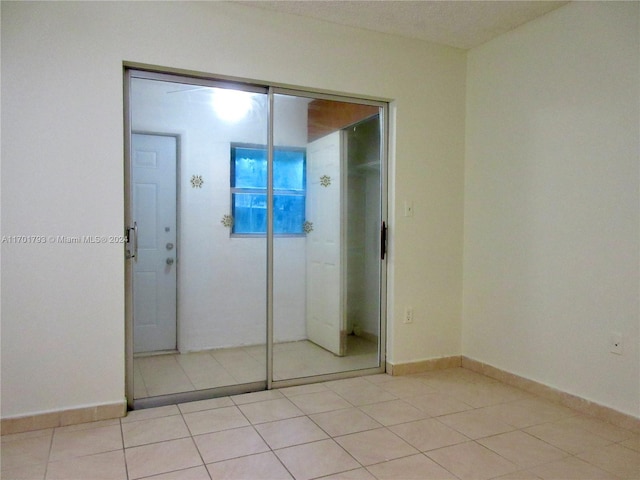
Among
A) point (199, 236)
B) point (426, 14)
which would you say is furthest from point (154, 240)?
point (426, 14)

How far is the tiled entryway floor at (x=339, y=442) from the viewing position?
6.94 feet

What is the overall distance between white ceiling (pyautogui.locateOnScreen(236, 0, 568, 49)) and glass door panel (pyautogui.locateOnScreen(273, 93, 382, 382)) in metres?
0.58

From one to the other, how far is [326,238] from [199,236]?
96 centimetres

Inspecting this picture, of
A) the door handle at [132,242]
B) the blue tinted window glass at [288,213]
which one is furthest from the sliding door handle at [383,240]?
the door handle at [132,242]

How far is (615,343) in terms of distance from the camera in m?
2.64

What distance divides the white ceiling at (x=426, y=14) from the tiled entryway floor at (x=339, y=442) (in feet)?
8.48

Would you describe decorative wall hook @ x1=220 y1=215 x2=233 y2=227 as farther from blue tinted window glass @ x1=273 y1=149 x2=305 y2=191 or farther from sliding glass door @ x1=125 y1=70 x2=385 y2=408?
blue tinted window glass @ x1=273 y1=149 x2=305 y2=191

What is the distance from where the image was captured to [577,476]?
82.4 inches

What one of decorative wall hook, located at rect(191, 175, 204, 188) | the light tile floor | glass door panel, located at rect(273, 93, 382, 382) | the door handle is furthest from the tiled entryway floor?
decorative wall hook, located at rect(191, 175, 204, 188)

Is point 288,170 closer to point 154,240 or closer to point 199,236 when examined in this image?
point 199,236

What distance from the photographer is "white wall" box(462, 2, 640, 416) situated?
260cm

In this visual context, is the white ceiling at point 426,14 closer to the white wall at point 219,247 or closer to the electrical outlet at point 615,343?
the white wall at point 219,247

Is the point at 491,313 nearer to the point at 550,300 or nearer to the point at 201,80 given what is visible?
the point at 550,300

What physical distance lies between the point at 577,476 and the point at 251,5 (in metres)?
3.21
